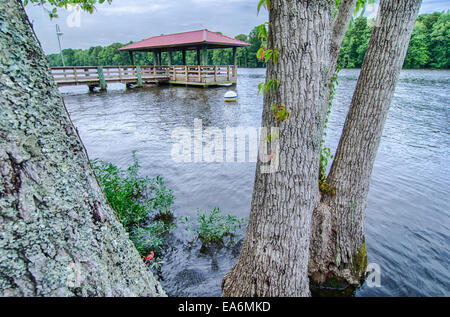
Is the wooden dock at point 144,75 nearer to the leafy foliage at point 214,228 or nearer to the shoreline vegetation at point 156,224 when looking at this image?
the shoreline vegetation at point 156,224

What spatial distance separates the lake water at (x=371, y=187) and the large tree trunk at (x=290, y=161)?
1323mm

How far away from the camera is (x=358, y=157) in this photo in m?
3.01

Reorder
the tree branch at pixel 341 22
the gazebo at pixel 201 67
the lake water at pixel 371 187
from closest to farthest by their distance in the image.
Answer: the tree branch at pixel 341 22
the lake water at pixel 371 187
the gazebo at pixel 201 67

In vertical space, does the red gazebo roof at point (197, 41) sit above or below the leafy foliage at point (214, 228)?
above

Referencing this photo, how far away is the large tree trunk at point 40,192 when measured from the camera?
3.07 feet

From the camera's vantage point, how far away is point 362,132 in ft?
9.65

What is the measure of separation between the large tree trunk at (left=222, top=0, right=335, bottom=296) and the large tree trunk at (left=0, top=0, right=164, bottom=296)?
1.40 meters

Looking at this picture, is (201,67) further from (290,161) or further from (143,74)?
(290,161)

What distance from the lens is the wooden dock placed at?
19641 mm

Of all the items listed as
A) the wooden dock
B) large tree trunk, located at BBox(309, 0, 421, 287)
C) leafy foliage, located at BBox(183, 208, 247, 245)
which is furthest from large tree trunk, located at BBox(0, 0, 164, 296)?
the wooden dock

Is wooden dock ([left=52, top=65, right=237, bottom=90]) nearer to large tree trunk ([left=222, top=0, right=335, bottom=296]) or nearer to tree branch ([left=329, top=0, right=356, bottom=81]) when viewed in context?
tree branch ([left=329, top=0, right=356, bottom=81])

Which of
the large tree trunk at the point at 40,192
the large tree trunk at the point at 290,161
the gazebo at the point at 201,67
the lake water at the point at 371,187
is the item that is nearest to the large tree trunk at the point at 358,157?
the lake water at the point at 371,187
